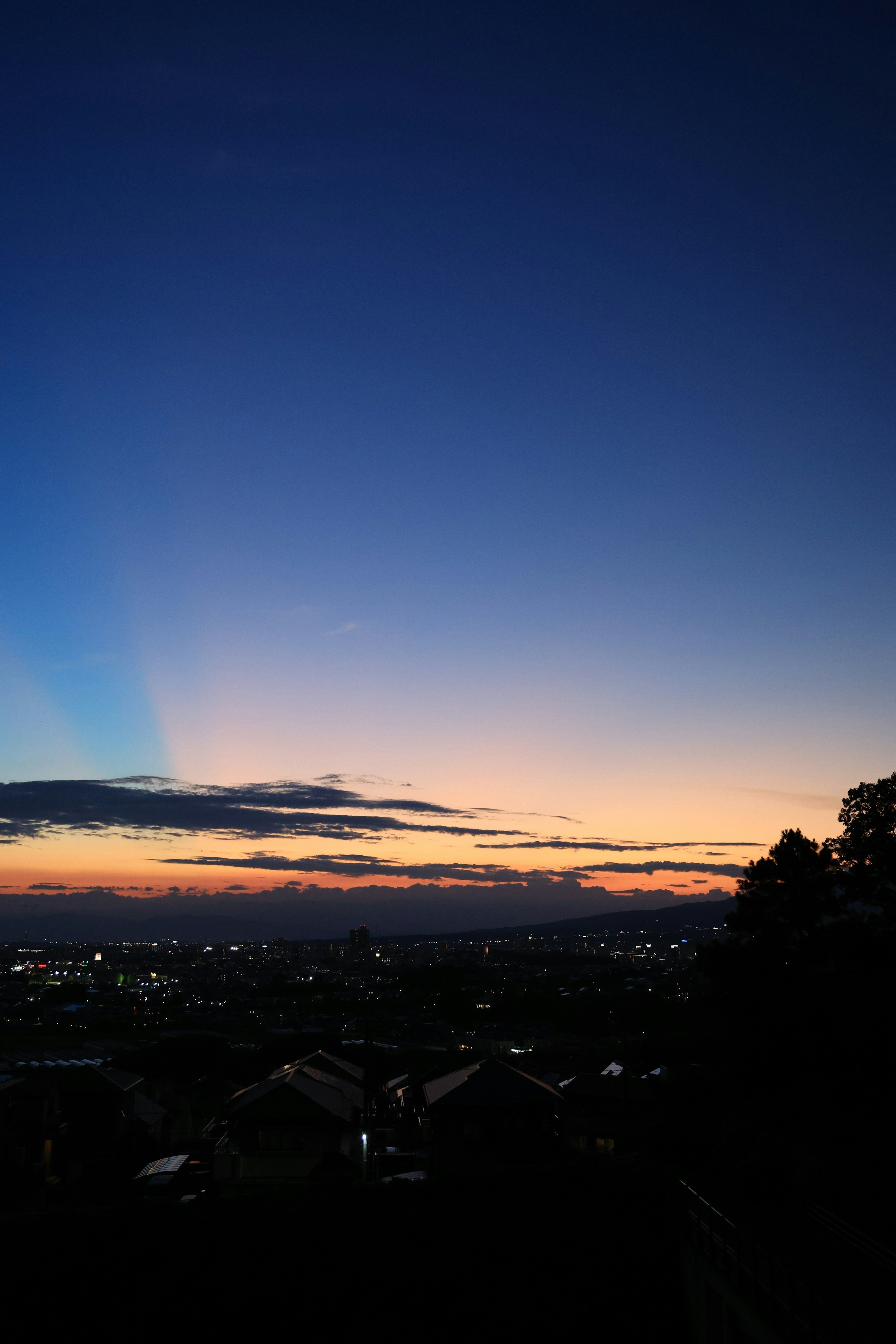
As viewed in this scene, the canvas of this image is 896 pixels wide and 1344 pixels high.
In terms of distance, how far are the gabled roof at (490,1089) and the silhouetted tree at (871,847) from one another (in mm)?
13586

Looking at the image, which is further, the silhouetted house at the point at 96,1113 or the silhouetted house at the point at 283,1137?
the silhouetted house at the point at 96,1113

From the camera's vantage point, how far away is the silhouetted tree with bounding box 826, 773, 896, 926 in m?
21.1

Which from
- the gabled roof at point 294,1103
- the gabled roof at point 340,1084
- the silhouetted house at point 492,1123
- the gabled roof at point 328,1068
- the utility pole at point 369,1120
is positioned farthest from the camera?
the gabled roof at point 328,1068

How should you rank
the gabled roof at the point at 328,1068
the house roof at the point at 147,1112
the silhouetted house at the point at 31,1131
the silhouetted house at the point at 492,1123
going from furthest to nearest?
the gabled roof at the point at 328,1068 < the house roof at the point at 147,1112 < the silhouetted house at the point at 31,1131 < the silhouetted house at the point at 492,1123

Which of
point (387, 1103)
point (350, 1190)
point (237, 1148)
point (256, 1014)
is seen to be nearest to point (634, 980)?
point (256, 1014)

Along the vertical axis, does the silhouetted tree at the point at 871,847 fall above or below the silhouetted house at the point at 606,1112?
above

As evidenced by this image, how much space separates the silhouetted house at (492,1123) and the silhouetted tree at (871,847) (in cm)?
1361

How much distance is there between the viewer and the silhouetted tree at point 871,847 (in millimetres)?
21109

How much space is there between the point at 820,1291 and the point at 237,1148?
1999 centimetres

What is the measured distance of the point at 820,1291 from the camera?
1158 centimetres

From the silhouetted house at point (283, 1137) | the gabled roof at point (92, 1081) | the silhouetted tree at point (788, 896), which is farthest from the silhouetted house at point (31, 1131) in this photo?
the silhouetted tree at point (788, 896)

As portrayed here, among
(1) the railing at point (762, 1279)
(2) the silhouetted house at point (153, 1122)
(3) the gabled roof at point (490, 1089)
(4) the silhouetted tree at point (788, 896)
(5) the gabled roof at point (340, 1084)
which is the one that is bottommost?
(2) the silhouetted house at point (153, 1122)

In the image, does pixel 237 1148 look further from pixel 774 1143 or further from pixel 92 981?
pixel 92 981

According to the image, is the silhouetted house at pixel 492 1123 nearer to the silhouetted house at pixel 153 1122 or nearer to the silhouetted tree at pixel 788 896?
the silhouetted tree at pixel 788 896
